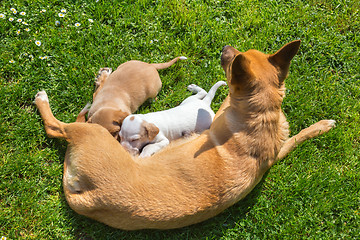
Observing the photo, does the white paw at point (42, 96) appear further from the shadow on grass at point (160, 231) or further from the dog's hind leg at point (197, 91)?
the dog's hind leg at point (197, 91)

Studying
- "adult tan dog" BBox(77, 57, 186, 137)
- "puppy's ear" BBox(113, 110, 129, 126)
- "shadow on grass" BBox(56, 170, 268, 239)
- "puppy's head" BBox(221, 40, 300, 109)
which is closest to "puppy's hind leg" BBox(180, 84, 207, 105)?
"adult tan dog" BBox(77, 57, 186, 137)

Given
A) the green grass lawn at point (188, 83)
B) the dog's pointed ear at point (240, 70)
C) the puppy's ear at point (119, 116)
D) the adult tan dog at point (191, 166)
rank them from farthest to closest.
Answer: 1. the puppy's ear at point (119, 116)
2. the green grass lawn at point (188, 83)
3. the adult tan dog at point (191, 166)
4. the dog's pointed ear at point (240, 70)

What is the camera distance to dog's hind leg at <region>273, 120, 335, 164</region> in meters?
4.04

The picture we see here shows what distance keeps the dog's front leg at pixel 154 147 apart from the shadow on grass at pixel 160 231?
2.93 ft

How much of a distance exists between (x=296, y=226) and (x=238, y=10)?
3.41 meters

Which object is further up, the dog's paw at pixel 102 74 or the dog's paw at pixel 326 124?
the dog's paw at pixel 102 74

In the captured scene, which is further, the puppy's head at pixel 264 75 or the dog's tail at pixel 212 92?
the dog's tail at pixel 212 92

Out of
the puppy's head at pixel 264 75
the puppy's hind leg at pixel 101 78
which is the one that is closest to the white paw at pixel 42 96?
the puppy's hind leg at pixel 101 78

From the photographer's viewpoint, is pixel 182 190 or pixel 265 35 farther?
pixel 265 35

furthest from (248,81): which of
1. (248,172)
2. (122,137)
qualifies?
(122,137)

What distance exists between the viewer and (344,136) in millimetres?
4250

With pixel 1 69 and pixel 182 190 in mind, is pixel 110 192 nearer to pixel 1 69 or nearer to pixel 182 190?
pixel 182 190

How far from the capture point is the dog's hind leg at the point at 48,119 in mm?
3678

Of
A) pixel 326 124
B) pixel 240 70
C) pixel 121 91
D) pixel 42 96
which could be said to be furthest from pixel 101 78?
pixel 326 124
